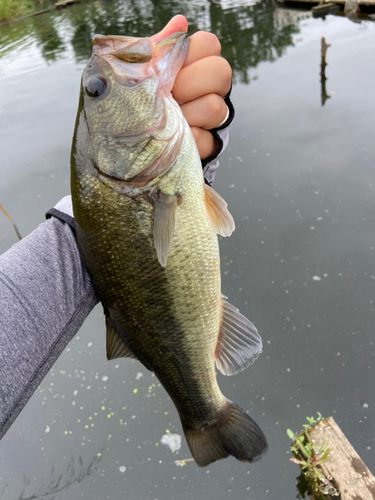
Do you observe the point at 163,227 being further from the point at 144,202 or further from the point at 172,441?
the point at 172,441

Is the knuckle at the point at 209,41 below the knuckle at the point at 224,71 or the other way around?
the other way around

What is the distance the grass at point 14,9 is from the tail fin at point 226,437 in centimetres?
3244

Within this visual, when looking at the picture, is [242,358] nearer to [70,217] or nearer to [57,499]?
[70,217]

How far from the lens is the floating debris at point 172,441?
3.11 meters

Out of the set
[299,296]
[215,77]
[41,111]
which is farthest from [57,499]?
[41,111]

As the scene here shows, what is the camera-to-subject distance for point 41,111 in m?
9.33

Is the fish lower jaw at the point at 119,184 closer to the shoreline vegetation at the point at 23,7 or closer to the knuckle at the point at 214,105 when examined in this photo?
the knuckle at the point at 214,105

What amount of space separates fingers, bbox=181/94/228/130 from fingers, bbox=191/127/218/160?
0.09 m

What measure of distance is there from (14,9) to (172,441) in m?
32.9

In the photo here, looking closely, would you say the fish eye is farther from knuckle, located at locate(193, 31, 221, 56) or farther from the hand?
knuckle, located at locate(193, 31, 221, 56)

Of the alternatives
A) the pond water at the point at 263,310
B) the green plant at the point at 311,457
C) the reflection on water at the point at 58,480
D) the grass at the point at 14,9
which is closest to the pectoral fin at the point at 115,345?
the green plant at the point at 311,457

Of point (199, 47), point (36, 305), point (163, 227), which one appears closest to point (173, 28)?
point (199, 47)

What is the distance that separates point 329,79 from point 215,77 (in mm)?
9203

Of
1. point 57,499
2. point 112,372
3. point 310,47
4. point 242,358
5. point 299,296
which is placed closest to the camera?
point 242,358
